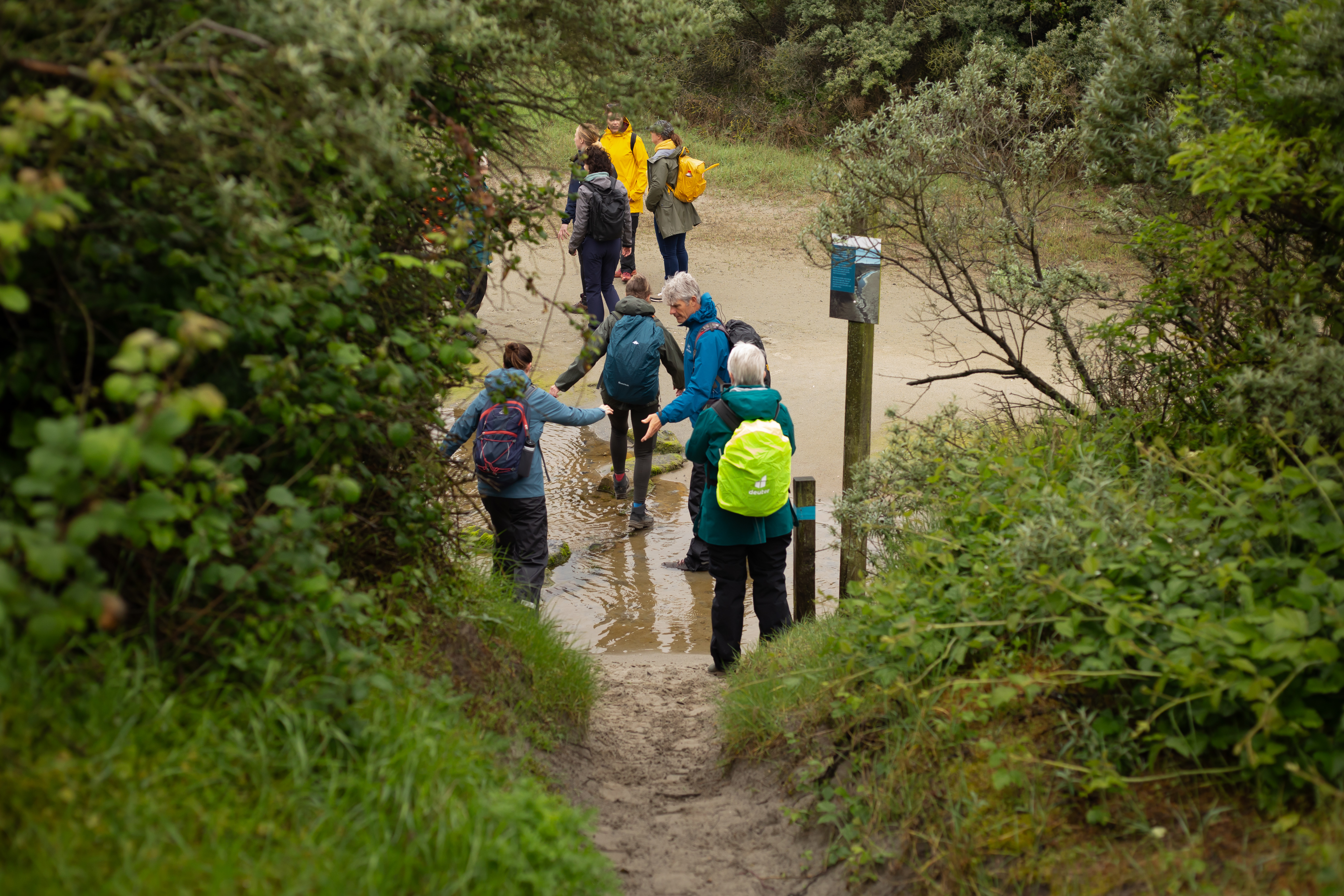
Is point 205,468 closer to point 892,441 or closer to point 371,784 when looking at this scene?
point 371,784

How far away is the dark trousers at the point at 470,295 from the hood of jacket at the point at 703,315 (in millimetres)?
1647

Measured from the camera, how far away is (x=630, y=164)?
11.5m

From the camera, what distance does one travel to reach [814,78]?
2072cm

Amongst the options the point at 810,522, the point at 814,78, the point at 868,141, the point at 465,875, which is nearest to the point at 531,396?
the point at 810,522

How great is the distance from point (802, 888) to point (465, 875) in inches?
59.0

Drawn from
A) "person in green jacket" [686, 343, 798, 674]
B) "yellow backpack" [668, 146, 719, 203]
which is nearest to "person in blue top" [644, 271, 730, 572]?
"person in green jacket" [686, 343, 798, 674]

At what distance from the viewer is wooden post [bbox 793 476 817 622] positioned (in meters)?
5.57

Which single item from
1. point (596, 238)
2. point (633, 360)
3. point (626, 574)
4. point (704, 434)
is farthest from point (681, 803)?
point (596, 238)

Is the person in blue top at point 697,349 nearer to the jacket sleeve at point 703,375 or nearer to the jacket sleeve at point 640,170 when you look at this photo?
the jacket sleeve at point 703,375

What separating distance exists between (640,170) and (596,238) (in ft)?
6.47

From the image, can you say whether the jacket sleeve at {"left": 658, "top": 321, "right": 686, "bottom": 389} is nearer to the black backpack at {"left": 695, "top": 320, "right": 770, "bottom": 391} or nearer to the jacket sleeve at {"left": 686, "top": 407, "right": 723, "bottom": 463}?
the black backpack at {"left": 695, "top": 320, "right": 770, "bottom": 391}

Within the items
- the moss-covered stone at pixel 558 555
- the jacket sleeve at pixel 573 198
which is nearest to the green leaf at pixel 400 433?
the moss-covered stone at pixel 558 555

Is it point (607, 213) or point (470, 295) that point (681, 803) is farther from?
point (607, 213)

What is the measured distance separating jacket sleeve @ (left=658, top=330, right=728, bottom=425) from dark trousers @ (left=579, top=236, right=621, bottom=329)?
404 centimetres
